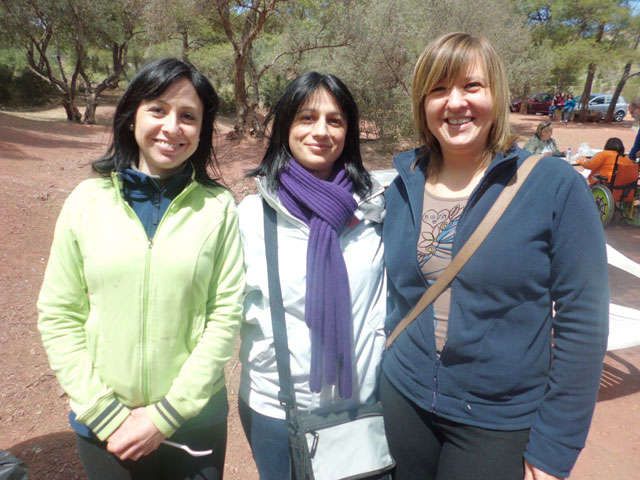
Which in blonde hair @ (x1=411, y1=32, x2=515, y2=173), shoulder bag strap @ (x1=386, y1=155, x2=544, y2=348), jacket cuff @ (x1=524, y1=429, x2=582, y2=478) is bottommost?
jacket cuff @ (x1=524, y1=429, x2=582, y2=478)

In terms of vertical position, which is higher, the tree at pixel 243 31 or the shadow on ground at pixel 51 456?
the tree at pixel 243 31

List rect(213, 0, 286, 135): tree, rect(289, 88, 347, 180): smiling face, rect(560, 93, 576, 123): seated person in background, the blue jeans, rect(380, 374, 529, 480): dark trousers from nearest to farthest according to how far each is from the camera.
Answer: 1. rect(380, 374, 529, 480): dark trousers
2. the blue jeans
3. rect(289, 88, 347, 180): smiling face
4. rect(213, 0, 286, 135): tree
5. rect(560, 93, 576, 123): seated person in background

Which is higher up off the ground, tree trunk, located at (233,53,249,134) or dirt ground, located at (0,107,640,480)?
tree trunk, located at (233,53,249,134)

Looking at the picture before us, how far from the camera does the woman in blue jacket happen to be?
4.27ft

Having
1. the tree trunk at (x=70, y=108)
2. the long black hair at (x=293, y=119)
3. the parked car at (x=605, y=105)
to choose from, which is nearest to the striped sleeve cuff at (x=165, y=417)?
the long black hair at (x=293, y=119)

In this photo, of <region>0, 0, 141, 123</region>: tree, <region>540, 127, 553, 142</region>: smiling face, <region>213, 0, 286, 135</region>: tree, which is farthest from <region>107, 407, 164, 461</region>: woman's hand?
<region>0, 0, 141, 123</region>: tree

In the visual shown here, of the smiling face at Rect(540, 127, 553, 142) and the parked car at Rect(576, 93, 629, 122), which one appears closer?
the smiling face at Rect(540, 127, 553, 142)

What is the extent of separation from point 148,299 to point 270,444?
0.71m

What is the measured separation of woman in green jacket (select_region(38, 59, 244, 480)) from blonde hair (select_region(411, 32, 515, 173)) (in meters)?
0.85

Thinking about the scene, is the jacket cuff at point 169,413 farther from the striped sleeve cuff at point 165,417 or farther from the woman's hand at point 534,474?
the woman's hand at point 534,474

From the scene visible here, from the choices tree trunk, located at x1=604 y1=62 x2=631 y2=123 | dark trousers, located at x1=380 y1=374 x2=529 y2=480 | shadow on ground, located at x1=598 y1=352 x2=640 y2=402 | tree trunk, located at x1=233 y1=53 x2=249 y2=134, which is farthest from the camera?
tree trunk, located at x1=604 y1=62 x2=631 y2=123

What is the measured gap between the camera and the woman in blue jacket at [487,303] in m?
1.30

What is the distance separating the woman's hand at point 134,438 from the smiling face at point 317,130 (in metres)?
1.13

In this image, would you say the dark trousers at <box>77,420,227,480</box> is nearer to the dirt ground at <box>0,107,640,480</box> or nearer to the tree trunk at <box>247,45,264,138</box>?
the dirt ground at <box>0,107,640,480</box>
